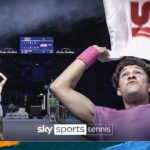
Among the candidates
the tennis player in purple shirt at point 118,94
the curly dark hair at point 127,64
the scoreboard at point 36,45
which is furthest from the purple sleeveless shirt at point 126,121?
the scoreboard at point 36,45

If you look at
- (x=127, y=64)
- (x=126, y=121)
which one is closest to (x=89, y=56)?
(x=127, y=64)

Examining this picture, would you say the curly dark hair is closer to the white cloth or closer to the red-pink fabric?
the white cloth

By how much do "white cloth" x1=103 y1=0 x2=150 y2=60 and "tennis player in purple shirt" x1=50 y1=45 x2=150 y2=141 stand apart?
0.23 feet

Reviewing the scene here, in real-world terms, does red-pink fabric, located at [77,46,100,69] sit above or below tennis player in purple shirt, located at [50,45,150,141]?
above

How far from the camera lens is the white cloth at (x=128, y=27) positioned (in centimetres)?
196

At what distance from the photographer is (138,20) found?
197 cm

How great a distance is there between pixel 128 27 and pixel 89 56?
0.39m

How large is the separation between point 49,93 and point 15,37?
0.51m

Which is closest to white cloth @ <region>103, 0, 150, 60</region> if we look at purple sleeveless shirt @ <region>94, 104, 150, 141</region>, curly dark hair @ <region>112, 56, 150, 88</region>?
curly dark hair @ <region>112, 56, 150, 88</region>

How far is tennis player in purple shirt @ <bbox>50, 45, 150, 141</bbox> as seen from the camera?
195 cm

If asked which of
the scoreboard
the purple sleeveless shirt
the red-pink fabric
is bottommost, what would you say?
the purple sleeveless shirt

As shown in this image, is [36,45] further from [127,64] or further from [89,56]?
[127,64]

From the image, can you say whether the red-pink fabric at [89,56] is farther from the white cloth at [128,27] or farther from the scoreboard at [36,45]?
the scoreboard at [36,45]

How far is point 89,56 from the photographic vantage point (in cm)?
196
